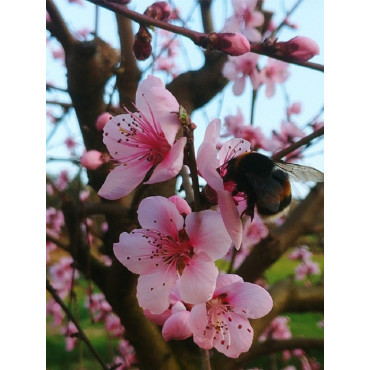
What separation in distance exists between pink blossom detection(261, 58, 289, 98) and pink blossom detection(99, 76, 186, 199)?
0.40 metres

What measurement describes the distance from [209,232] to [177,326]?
171 mm

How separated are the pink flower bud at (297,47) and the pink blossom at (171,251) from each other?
343 millimetres

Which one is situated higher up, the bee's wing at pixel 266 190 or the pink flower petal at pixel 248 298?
the bee's wing at pixel 266 190

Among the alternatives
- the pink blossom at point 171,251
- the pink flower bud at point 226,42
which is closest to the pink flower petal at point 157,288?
the pink blossom at point 171,251

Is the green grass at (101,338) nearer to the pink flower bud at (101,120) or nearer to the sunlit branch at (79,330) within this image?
the sunlit branch at (79,330)

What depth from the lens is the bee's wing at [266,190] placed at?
736 mm

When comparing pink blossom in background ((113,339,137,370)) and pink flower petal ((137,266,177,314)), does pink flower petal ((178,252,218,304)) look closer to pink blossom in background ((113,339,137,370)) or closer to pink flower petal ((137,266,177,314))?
pink flower petal ((137,266,177,314))

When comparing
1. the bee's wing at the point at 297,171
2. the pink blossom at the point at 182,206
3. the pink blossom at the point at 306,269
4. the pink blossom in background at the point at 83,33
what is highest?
the pink blossom in background at the point at 83,33

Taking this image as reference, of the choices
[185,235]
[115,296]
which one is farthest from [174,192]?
[115,296]
